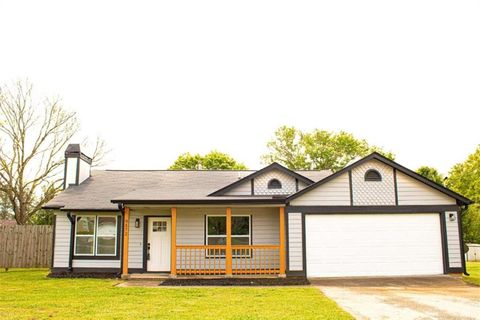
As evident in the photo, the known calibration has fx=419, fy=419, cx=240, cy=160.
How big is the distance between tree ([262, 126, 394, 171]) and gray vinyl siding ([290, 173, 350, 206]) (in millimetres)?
32352

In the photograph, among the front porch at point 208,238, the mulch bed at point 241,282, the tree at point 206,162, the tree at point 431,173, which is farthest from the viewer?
the tree at point 206,162

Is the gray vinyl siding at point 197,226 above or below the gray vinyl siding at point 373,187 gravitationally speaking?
below

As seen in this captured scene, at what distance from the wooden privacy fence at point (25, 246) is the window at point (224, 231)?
778 centimetres

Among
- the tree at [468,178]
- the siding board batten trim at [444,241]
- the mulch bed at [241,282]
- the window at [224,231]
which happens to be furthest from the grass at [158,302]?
the tree at [468,178]

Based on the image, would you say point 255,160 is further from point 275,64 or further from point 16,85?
point 275,64

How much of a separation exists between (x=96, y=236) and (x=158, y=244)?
2.44 meters

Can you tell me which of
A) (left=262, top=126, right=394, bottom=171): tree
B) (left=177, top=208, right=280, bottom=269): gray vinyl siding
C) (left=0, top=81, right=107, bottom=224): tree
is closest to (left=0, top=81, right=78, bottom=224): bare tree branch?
(left=0, top=81, right=107, bottom=224): tree

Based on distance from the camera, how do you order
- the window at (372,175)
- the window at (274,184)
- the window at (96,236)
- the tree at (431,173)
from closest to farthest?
the window at (372,175) → the window at (96,236) → the window at (274,184) → the tree at (431,173)

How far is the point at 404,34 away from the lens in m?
14.1

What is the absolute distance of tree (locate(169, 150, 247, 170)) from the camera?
140ft

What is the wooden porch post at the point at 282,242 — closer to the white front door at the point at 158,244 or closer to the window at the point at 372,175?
the window at the point at 372,175

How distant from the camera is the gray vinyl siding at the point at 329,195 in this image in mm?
14500

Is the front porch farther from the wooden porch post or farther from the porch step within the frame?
the wooden porch post

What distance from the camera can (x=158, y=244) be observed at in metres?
15.7
